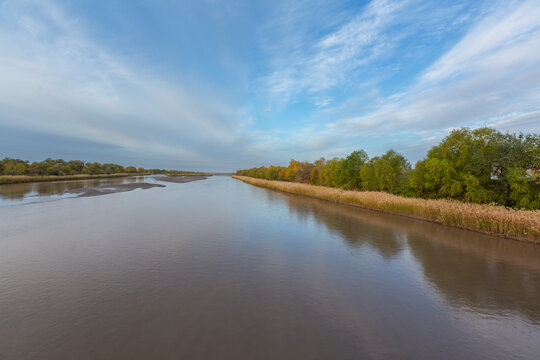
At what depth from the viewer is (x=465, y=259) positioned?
10.3 meters

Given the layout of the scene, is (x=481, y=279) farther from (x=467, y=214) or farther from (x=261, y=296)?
(x=467, y=214)

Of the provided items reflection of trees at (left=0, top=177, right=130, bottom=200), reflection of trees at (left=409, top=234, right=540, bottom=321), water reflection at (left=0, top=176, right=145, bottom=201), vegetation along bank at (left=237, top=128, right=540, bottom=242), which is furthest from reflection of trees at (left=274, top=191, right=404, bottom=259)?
reflection of trees at (left=0, top=177, right=130, bottom=200)

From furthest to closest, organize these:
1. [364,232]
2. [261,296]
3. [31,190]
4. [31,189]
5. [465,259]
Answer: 1. [31,189]
2. [31,190]
3. [364,232]
4. [465,259]
5. [261,296]

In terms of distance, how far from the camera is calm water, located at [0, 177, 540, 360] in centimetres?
473

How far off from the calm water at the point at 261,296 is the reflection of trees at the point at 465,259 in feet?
0.23

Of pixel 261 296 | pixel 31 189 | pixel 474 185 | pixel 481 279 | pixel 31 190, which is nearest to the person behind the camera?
pixel 261 296

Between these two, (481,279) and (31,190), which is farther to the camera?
(31,190)

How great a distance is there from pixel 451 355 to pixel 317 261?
5473mm

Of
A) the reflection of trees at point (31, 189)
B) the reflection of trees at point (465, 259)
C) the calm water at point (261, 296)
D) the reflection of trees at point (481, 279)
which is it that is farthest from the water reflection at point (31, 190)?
the reflection of trees at point (481, 279)

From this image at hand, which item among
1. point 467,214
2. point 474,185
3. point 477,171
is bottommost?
point 467,214

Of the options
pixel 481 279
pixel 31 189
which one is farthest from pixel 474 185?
pixel 31 189

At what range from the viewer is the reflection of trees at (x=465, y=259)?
711 centimetres

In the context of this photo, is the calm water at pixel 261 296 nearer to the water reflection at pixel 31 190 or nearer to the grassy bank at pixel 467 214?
the grassy bank at pixel 467 214

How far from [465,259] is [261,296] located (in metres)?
10.3
